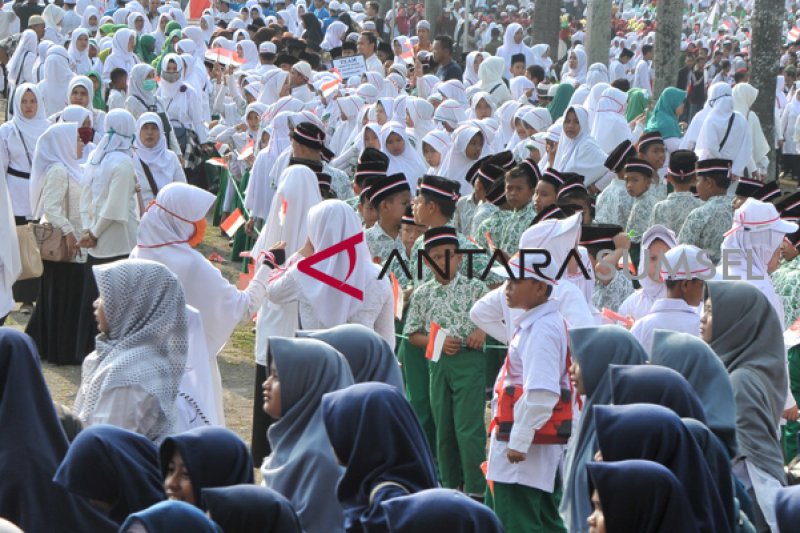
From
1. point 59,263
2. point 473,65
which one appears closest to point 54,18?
point 473,65

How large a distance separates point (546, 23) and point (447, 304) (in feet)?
68.4

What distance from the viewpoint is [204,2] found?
25344 millimetres

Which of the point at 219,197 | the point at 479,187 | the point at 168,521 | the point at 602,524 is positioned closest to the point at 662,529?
the point at 602,524

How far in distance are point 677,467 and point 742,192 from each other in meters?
6.06

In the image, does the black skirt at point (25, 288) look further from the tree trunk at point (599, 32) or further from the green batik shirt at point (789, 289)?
the tree trunk at point (599, 32)

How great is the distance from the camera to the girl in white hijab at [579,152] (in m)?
12.4

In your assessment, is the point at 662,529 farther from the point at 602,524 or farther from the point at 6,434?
the point at 6,434

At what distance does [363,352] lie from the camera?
5.67m

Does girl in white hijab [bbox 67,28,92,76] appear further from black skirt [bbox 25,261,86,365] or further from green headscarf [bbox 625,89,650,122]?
black skirt [bbox 25,261,86,365]

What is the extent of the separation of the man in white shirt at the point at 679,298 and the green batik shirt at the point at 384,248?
1734mm

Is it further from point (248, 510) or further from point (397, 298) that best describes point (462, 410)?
point (248, 510)

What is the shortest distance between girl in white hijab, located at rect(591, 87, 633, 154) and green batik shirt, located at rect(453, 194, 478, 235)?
4.26m

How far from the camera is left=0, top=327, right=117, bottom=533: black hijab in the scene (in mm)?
4617

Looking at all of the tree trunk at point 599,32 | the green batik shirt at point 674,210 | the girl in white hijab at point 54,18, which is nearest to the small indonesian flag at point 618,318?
the green batik shirt at point 674,210
